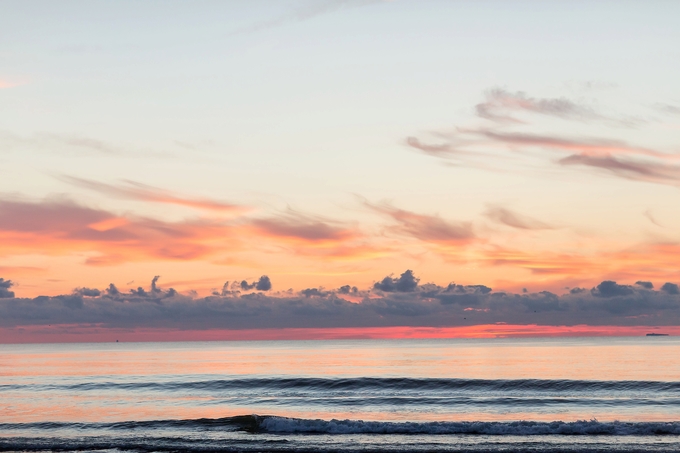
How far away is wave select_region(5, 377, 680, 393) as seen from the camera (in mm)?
60031

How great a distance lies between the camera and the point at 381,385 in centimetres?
6550

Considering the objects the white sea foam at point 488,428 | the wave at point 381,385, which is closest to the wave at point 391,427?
the white sea foam at point 488,428

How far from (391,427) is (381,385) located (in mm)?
29101

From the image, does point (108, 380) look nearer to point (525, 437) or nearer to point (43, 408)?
point (43, 408)

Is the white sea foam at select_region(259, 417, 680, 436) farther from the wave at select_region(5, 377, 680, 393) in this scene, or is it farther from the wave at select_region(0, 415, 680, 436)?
the wave at select_region(5, 377, 680, 393)

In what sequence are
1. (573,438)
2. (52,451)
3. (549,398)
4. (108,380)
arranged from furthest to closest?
(108,380) → (549,398) → (573,438) → (52,451)

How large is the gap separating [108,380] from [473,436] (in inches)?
2144

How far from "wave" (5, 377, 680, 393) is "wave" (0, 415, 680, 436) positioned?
23.6 metres

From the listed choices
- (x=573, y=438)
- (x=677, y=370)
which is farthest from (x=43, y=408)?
(x=677, y=370)

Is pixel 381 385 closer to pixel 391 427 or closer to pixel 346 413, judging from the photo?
pixel 346 413

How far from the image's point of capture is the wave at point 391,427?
115 feet

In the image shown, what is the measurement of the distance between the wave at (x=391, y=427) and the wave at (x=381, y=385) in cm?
2363

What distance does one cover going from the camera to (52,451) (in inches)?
1227

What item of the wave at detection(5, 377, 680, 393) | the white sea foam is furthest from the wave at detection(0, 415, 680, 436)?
the wave at detection(5, 377, 680, 393)
